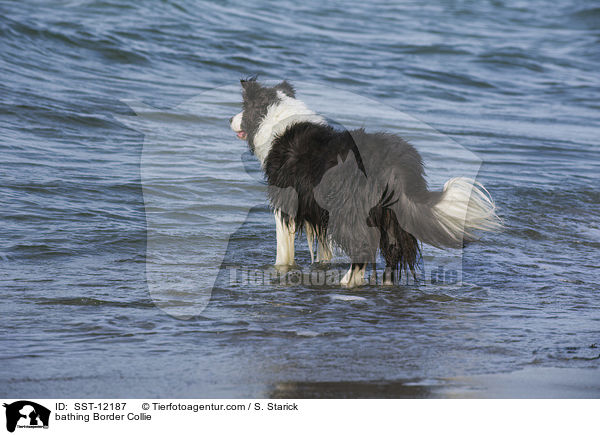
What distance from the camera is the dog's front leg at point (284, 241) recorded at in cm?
492

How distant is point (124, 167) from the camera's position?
731 cm

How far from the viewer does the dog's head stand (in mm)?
4891

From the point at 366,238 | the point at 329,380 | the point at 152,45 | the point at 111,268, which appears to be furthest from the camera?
the point at 152,45

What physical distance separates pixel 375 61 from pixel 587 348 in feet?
36.3

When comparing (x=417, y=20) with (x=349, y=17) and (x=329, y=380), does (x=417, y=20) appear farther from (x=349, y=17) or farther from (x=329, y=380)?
(x=329, y=380)

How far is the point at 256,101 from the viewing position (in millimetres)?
4941

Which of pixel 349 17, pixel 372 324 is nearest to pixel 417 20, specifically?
pixel 349 17

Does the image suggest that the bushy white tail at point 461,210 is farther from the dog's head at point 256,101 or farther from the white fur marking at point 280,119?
the dog's head at point 256,101

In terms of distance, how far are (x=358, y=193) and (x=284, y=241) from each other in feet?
3.05

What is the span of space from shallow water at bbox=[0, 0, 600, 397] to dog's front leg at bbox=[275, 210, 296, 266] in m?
0.14
